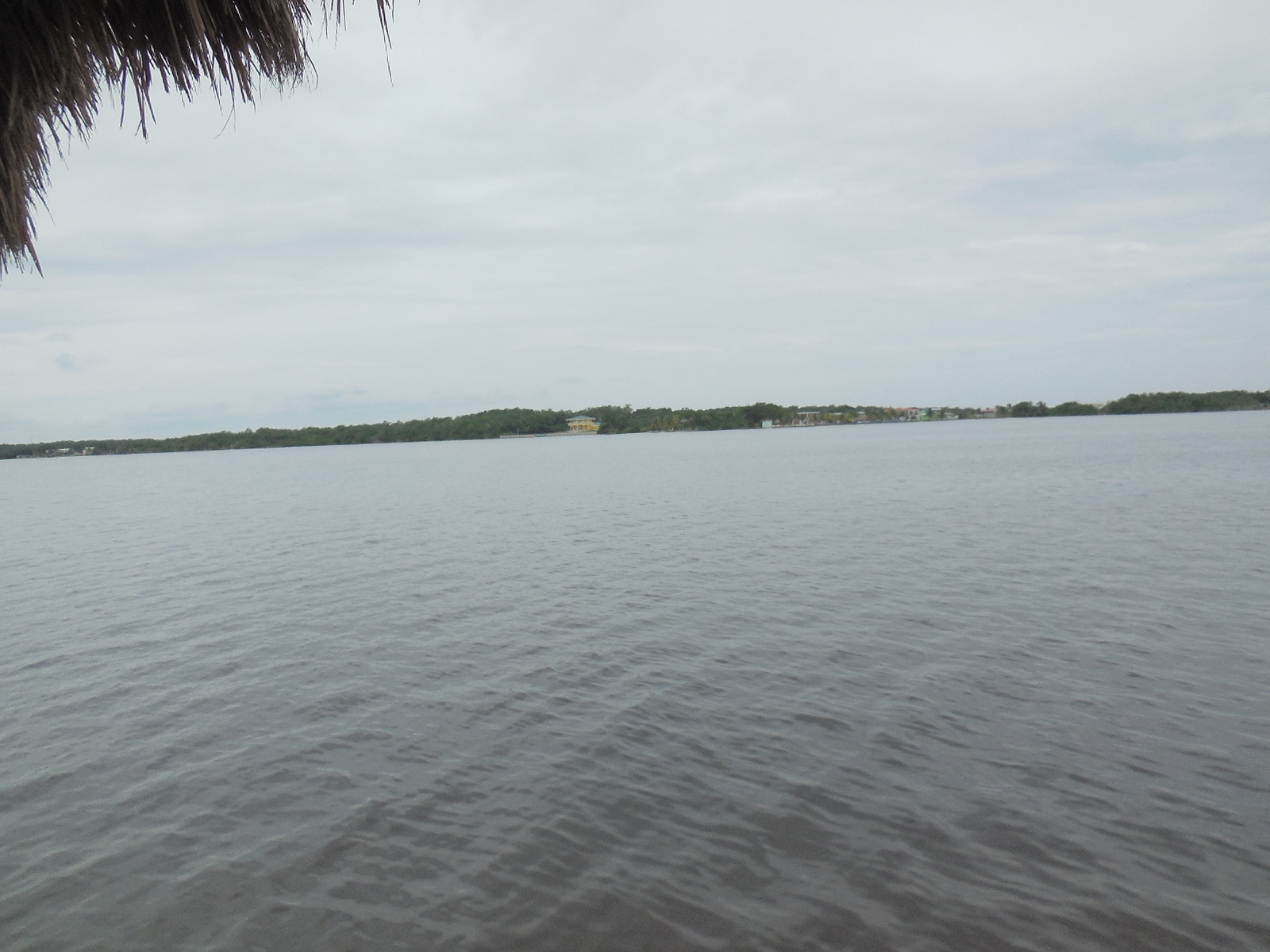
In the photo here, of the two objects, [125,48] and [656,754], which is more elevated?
[125,48]

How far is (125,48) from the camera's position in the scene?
15.4 ft

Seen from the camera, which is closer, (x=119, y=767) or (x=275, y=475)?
(x=119, y=767)

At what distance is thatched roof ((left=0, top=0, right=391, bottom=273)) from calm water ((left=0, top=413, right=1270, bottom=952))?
6.54 m

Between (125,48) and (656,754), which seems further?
(656,754)

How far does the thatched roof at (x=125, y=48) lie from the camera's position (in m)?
4.41

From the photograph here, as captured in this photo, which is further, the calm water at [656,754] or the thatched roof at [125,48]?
the calm water at [656,754]

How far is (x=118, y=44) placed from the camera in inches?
186

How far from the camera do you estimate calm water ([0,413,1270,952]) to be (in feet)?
20.9

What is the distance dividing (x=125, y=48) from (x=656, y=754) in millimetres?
8575

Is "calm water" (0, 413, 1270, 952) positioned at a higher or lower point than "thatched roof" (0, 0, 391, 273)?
lower

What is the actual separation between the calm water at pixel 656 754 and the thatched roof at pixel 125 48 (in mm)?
6544

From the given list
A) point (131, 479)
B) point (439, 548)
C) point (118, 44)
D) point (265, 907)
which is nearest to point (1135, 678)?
point (265, 907)

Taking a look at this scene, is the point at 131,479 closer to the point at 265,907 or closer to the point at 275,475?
the point at 275,475

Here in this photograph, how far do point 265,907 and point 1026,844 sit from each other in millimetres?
7119
